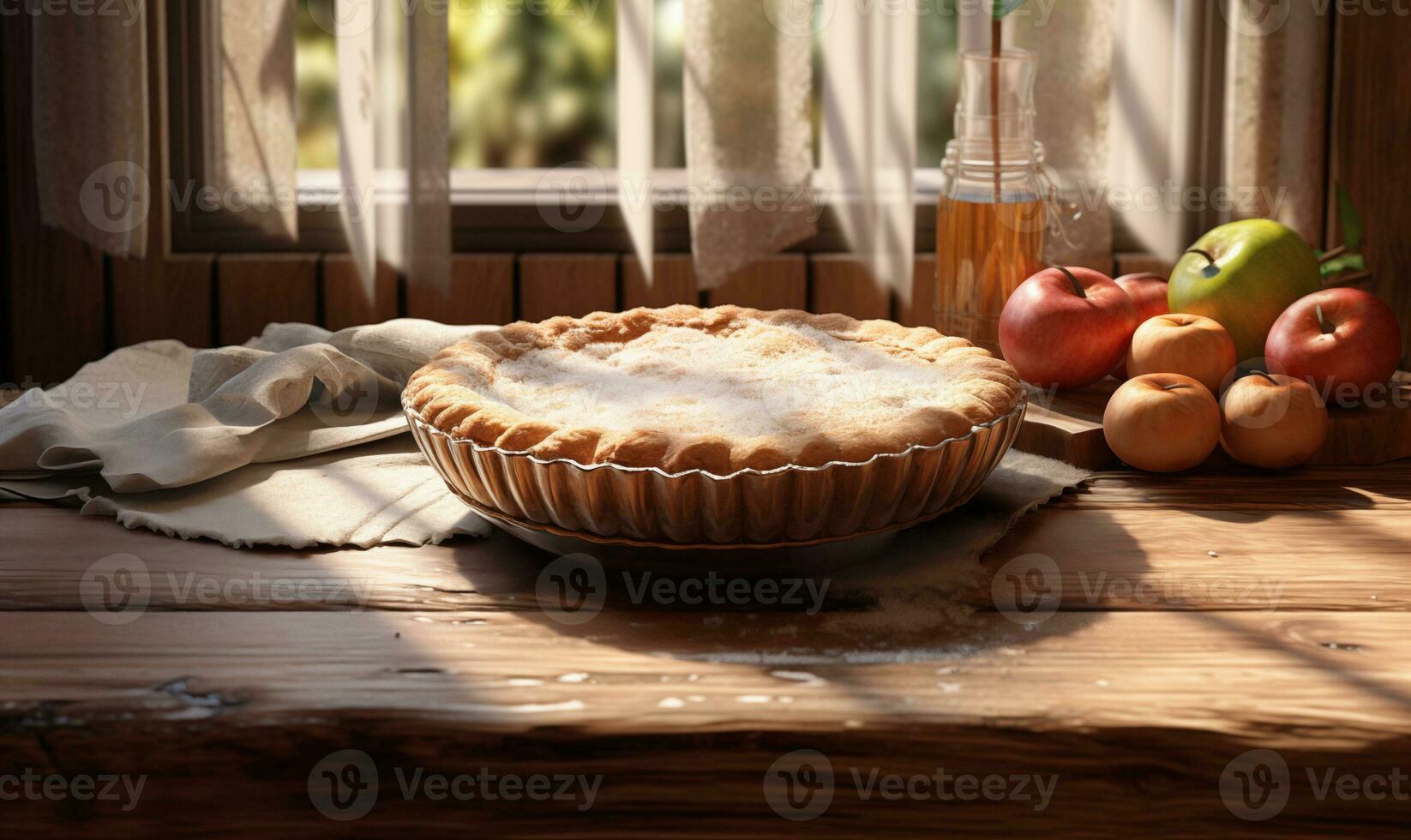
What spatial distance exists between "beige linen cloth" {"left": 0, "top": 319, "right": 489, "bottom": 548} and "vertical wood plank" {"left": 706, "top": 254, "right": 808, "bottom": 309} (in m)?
0.77

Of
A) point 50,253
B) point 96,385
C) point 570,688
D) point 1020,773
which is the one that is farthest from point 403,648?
point 50,253

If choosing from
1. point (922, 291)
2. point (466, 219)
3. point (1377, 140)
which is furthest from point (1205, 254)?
point (466, 219)

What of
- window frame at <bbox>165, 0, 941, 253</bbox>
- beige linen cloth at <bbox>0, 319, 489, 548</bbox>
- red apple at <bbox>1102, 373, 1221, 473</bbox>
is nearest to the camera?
beige linen cloth at <bbox>0, 319, 489, 548</bbox>

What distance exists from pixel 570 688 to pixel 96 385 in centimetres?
79

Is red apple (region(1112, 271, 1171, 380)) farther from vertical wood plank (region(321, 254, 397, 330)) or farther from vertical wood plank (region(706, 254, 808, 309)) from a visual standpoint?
vertical wood plank (region(321, 254, 397, 330))

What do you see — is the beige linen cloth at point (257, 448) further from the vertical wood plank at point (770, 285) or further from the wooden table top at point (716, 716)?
the vertical wood plank at point (770, 285)

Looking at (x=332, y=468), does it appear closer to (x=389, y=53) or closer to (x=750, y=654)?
(x=750, y=654)

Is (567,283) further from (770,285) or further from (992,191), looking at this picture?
(992,191)

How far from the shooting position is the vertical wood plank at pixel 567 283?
202cm

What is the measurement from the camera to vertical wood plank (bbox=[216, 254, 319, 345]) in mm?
2004

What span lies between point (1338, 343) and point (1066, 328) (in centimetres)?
22

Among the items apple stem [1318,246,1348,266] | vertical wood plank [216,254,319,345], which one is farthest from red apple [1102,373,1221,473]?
vertical wood plank [216,254,319,345]

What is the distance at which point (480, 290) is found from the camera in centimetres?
203

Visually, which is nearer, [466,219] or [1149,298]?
[1149,298]
